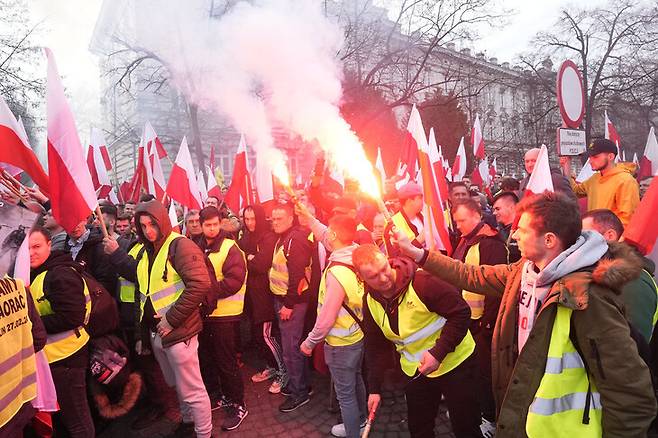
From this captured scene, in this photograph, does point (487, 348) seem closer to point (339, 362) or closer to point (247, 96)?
point (339, 362)

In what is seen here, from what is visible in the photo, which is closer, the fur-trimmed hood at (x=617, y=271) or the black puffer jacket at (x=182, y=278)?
the fur-trimmed hood at (x=617, y=271)

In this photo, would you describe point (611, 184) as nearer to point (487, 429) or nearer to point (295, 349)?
point (487, 429)

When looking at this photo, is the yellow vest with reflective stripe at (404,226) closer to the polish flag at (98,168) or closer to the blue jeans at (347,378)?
the blue jeans at (347,378)

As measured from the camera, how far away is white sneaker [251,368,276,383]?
5.37m

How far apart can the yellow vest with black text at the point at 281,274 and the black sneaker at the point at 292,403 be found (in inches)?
47.4

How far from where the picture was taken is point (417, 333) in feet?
9.75

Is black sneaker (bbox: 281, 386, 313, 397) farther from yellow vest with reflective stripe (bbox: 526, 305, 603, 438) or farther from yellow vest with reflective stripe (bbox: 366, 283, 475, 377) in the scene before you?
A: yellow vest with reflective stripe (bbox: 526, 305, 603, 438)

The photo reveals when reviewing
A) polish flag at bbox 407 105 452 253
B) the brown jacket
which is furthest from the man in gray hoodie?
the brown jacket

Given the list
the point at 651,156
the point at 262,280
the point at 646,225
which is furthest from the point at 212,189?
the point at 651,156

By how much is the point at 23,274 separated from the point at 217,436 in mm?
2442

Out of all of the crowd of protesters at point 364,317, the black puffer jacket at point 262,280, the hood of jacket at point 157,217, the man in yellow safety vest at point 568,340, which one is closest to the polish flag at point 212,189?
the crowd of protesters at point 364,317

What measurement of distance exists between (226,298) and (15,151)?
244 centimetres

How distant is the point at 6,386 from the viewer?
241 cm

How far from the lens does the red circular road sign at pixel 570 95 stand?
532 centimetres
